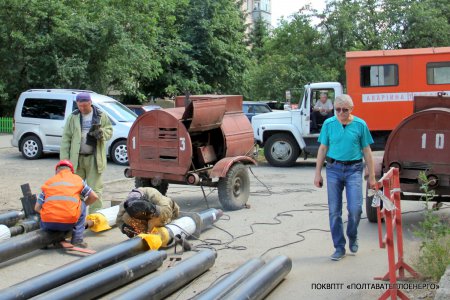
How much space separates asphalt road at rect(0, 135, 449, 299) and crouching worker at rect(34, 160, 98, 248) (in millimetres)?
373

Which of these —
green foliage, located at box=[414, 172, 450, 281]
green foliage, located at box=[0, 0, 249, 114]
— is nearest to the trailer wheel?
green foliage, located at box=[414, 172, 450, 281]

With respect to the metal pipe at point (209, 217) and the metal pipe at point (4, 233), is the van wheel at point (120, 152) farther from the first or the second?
the metal pipe at point (4, 233)

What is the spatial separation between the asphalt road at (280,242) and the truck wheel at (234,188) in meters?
0.18

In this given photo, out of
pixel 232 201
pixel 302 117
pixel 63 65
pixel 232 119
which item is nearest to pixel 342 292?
pixel 232 201

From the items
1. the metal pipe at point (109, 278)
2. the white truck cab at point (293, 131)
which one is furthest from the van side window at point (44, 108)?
the metal pipe at point (109, 278)

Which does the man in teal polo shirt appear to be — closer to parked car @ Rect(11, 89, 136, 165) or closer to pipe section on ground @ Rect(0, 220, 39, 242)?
pipe section on ground @ Rect(0, 220, 39, 242)

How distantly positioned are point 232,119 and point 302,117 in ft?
20.5

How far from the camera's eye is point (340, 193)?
265 inches

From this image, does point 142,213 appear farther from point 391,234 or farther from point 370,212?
point 370,212

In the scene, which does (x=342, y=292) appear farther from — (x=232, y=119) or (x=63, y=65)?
(x=63, y=65)

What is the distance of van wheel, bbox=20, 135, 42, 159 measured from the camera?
17156 mm

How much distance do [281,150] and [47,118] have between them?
22.2 feet

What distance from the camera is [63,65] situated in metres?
23.9

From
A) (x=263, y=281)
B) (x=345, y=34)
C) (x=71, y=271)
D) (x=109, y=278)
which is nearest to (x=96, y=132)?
(x=71, y=271)
